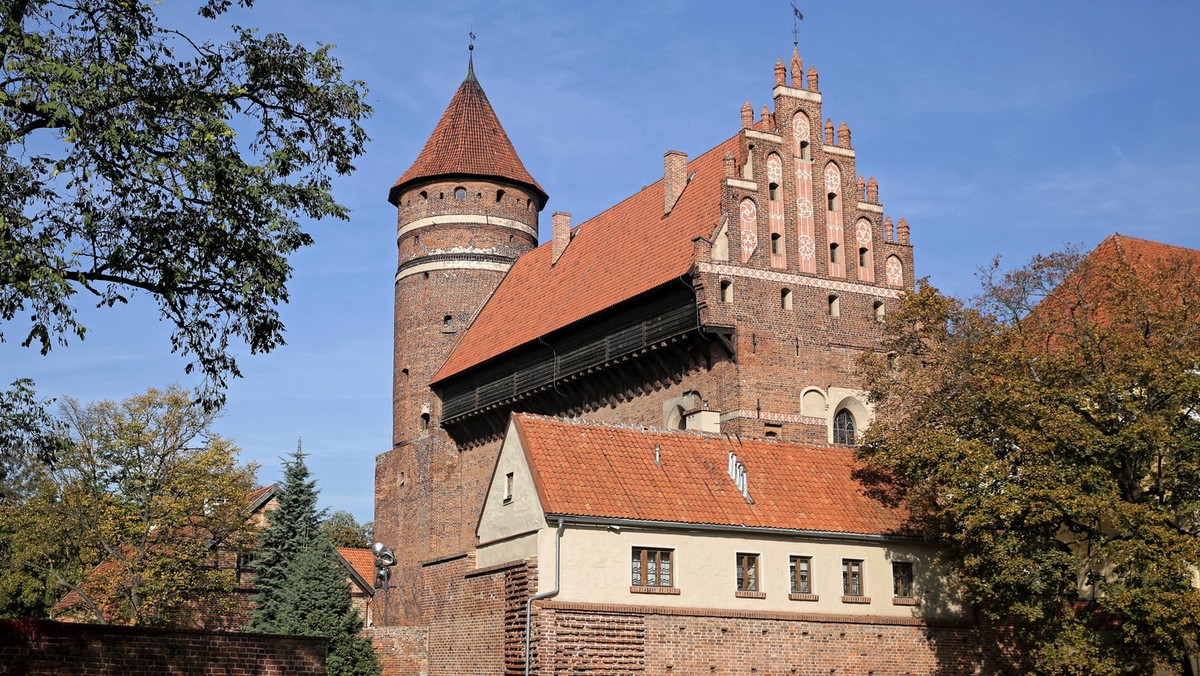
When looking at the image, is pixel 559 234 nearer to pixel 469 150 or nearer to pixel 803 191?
pixel 469 150

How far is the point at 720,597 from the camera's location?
2419 cm

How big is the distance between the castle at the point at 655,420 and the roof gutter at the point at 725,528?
53 millimetres

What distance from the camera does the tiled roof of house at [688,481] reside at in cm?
2425

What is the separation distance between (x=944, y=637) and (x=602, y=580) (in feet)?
24.7

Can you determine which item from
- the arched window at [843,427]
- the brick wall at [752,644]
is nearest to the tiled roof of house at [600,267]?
the arched window at [843,427]

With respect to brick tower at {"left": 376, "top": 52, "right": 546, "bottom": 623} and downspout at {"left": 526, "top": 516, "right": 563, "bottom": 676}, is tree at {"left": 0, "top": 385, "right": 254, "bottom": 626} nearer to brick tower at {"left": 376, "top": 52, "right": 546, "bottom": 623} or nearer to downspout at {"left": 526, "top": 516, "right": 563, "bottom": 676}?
brick tower at {"left": 376, "top": 52, "right": 546, "bottom": 623}

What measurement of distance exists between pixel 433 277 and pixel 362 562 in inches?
546

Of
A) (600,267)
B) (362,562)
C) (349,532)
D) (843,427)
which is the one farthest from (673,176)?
(349,532)

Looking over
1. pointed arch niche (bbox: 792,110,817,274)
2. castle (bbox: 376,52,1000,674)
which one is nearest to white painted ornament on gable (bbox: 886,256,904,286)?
castle (bbox: 376,52,1000,674)

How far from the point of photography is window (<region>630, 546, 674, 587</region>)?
23.8m

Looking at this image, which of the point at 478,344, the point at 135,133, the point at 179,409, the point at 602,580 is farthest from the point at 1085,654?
the point at 179,409

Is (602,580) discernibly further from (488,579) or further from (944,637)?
(944,637)

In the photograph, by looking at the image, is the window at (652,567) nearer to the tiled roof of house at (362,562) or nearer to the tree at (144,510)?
the tree at (144,510)

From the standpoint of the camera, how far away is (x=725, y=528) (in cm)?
2472
